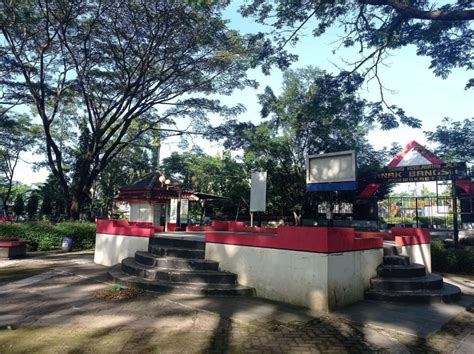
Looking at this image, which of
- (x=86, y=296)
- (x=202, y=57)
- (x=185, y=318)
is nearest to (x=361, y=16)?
(x=185, y=318)

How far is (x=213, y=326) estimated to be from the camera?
520 cm

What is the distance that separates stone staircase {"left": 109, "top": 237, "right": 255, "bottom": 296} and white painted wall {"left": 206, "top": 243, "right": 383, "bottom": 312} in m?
0.33

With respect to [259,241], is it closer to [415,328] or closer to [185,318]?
[185,318]

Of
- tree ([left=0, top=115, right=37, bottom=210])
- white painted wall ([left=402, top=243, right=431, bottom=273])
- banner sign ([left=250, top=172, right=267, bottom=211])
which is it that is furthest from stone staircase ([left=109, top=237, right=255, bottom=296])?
tree ([left=0, top=115, right=37, bottom=210])

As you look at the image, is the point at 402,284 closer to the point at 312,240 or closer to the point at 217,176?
the point at 312,240

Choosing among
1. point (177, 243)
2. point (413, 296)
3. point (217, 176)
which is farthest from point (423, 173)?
point (217, 176)

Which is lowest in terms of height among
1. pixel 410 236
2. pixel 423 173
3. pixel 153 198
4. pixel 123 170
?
pixel 410 236

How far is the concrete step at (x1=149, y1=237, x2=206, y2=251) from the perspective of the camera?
332 inches

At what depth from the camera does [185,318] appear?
18.2 ft

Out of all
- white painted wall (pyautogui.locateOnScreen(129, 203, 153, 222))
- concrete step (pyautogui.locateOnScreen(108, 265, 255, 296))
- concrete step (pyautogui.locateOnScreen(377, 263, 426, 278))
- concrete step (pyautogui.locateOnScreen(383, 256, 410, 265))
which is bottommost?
concrete step (pyautogui.locateOnScreen(108, 265, 255, 296))

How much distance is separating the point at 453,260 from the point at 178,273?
8.59 m

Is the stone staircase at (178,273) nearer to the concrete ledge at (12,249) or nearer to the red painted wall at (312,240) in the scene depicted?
the red painted wall at (312,240)

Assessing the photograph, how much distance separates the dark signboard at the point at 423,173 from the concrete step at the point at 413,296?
6581 mm

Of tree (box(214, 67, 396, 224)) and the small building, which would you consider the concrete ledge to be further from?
tree (box(214, 67, 396, 224))
